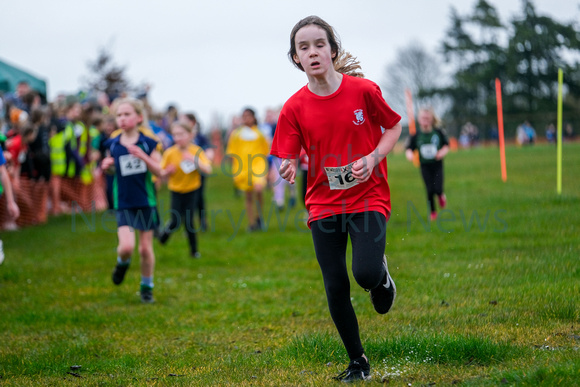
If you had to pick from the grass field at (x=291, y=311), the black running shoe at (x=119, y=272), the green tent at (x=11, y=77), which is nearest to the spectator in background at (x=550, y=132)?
the grass field at (x=291, y=311)

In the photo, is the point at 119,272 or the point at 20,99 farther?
the point at 20,99

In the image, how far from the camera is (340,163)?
430 centimetres

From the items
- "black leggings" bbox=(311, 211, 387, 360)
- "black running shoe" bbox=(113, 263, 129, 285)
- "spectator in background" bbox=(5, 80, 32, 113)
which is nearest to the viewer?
"black leggings" bbox=(311, 211, 387, 360)

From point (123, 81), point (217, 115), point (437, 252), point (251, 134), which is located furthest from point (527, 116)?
point (437, 252)

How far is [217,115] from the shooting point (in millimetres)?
40156

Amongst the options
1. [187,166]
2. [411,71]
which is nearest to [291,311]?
[187,166]

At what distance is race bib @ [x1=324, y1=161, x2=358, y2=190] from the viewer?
4266 mm

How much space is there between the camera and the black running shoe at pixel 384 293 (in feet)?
14.8

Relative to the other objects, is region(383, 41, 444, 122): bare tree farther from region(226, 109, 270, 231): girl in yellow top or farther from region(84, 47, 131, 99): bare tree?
region(226, 109, 270, 231): girl in yellow top

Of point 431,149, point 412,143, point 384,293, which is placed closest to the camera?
point 384,293

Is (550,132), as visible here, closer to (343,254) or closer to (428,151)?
(428,151)

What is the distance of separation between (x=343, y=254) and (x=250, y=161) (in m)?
9.85

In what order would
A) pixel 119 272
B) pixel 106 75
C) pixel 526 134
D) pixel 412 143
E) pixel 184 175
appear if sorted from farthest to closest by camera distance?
pixel 526 134, pixel 106 75, pixel 412 143, pixel 184 175, pixel 119 272

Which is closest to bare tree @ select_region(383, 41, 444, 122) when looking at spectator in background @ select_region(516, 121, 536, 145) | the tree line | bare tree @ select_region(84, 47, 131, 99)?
the tree line
